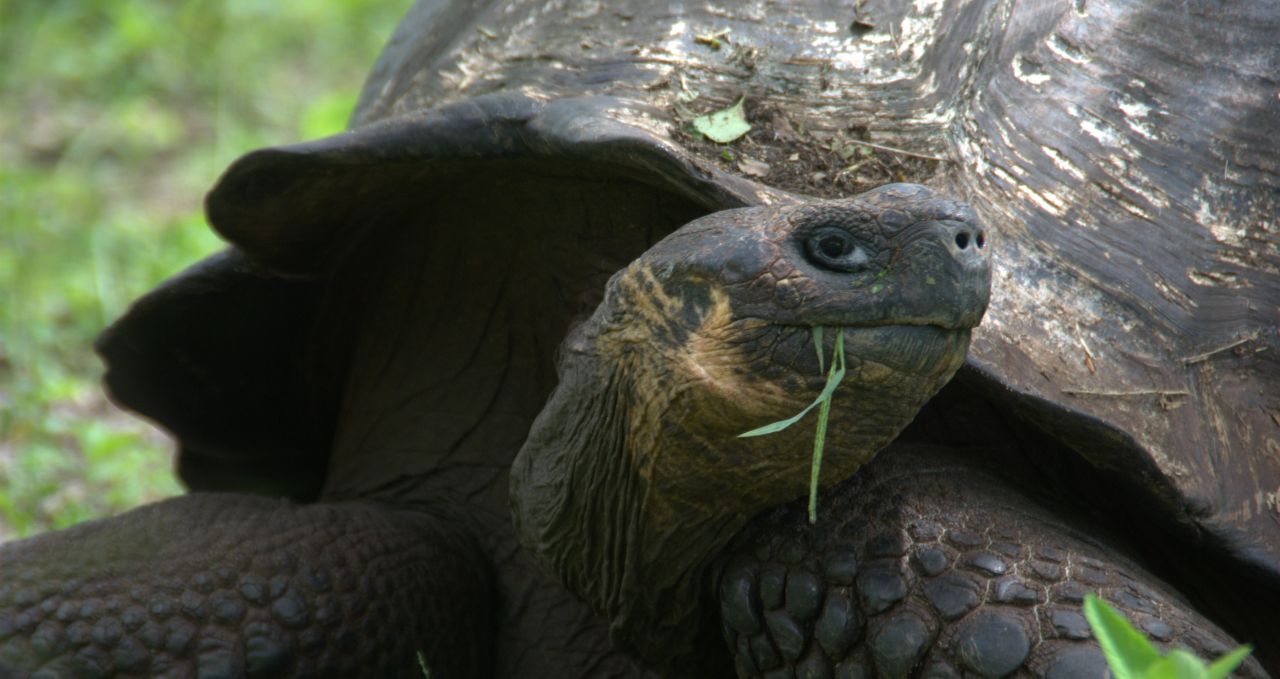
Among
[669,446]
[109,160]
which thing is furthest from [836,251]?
[109,160]

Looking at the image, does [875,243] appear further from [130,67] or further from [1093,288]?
[130,67]

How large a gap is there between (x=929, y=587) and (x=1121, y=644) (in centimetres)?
52

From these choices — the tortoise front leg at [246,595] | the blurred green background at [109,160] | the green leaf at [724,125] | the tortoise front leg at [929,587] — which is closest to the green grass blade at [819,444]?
the tortoise front leg at [929,587]

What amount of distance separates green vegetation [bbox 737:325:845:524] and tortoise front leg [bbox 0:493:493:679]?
927 millimetres

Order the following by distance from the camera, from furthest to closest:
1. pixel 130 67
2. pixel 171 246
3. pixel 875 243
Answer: pixel 130 67
pixel 171 246
pixel 875 243

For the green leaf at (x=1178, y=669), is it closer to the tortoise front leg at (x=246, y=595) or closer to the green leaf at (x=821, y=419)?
the green leaf at (x=821, y=419)

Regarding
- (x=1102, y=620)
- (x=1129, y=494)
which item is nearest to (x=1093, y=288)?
(x=1129, y=494)

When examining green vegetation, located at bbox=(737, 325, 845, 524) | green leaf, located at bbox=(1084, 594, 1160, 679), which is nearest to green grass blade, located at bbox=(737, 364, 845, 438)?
green vegetation, located at bbox=(737, 325, 845, 524)

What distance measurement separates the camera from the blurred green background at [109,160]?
154 inches

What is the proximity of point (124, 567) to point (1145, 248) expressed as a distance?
5.52 ft

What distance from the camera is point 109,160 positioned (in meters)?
6.11

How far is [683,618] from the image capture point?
219 cm

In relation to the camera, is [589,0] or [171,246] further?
[171,246]

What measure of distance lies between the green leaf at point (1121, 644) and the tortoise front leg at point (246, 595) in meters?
1.40
